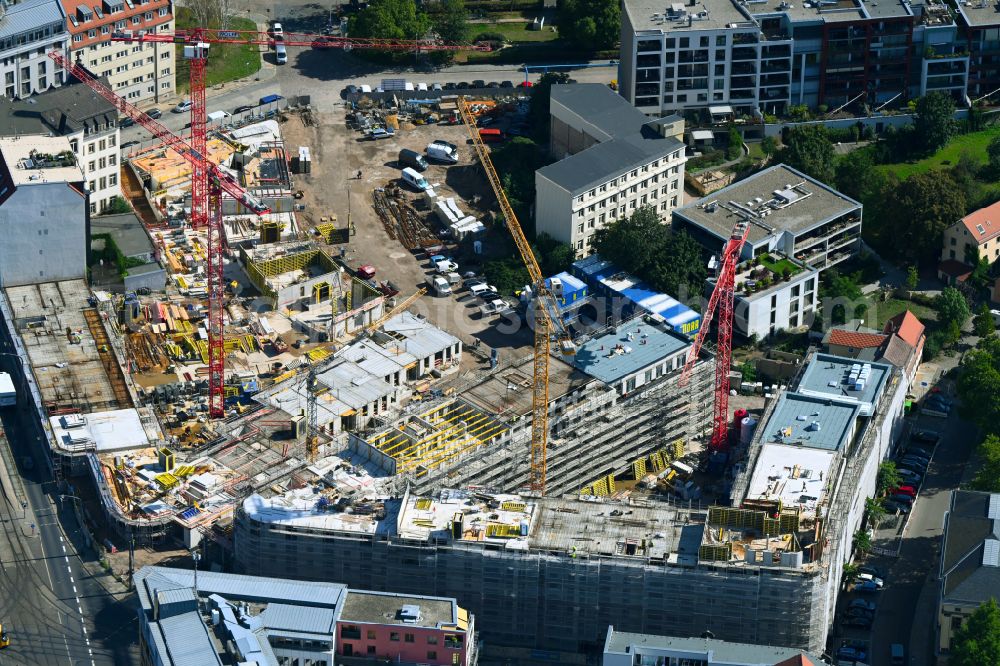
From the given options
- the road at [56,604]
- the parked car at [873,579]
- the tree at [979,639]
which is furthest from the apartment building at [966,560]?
the road at [56,604]

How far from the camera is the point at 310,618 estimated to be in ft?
577

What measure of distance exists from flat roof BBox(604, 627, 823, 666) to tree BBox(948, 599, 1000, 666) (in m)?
12.1

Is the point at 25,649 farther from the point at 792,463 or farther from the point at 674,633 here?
the point at 792,463

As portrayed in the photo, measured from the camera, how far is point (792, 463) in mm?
193250

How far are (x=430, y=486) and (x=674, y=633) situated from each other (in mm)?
26481

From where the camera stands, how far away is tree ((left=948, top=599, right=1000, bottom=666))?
175 metres

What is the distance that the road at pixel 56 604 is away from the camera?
606 feet

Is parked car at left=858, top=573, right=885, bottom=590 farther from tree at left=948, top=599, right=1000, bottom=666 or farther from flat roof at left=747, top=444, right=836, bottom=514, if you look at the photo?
tree at left=948, top=599, right=1000, bottom=666

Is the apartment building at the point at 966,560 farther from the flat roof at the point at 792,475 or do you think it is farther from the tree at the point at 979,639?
the flat roof at the point at 792,475

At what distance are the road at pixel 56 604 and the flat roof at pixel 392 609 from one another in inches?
792

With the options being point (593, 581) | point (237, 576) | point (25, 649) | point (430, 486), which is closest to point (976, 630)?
point (593, 581)

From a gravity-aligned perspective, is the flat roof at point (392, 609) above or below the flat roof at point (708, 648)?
→ above

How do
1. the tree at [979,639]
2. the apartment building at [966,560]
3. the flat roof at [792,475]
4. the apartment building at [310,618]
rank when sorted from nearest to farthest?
the apartment building at [310,618], the tree at [979,639], the apartment building at [966,560], the flat roof at [792,475]

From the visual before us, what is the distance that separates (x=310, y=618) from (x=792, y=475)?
44824mm
